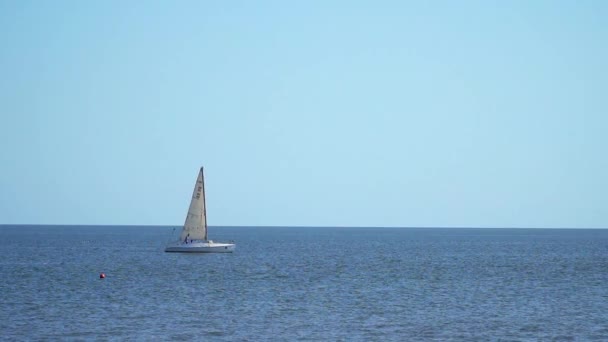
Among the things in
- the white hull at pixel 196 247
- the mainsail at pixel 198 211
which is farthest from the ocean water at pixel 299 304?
the white hull at pixel 196 247

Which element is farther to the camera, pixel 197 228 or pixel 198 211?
pixel 197 228

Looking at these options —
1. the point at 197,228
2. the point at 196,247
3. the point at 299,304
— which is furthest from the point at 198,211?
the point at 299,304

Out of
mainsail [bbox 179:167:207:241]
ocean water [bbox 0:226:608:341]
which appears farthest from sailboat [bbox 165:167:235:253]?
ocean water [bbox 0:226:608:341]

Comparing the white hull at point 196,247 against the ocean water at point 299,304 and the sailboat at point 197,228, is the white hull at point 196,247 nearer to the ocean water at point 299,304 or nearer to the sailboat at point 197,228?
the sailboat at point 197,228

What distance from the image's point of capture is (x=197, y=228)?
11844 centimetres

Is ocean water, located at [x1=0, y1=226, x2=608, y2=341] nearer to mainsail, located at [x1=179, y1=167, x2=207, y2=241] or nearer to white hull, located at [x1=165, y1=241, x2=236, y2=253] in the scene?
mainsail, located at [x1=179, y1=167, x2=207, y2=241]

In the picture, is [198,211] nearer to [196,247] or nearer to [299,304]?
[196,247]

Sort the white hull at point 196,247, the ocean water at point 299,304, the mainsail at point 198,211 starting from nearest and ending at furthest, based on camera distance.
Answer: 1. the ocean water at point 299,304
2. the mainsail at point 198,211
3. the white hull at point 196,247

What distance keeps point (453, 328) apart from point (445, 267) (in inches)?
2358

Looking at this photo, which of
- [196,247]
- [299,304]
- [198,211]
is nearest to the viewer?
[299,304]

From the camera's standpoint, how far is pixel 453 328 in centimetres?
5091

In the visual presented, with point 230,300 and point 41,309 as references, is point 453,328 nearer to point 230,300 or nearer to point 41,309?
point 230,300

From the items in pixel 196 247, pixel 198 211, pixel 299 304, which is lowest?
pixel 299 304

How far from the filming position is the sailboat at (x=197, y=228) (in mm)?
116438
